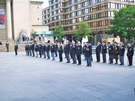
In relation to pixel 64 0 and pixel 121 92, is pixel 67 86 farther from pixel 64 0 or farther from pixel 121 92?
pixel 64 0

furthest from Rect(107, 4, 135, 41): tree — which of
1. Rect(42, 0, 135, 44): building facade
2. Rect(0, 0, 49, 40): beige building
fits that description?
Rect(0, 0, 49, 40): beige building

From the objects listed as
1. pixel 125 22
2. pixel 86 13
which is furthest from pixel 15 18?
pixel 86 13

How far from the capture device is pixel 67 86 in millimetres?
7547

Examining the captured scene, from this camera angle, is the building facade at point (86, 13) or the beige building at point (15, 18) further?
the building facade at point (86, 13)

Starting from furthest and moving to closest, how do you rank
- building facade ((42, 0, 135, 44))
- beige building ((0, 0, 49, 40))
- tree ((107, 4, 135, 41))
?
building facade ((42, 0, 135, 44))
tree ((107, 4, 135, 41))
beige building ((0, 0, 49, 40))

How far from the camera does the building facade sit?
65375 mm

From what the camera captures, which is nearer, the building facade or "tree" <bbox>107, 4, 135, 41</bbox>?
"tree" <bbox>107, 4, 135, 41</bbox>

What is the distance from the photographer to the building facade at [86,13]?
214 ft

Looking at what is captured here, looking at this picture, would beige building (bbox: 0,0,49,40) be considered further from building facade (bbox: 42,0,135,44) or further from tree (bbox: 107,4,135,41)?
tree (bbox: 107,4,135,41)

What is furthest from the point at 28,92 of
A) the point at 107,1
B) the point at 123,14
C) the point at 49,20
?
the point at 49,20

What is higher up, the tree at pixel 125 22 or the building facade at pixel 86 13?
the building facade at pixel 86 13

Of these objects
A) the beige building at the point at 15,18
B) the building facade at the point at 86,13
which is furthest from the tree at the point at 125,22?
the beige building at the point at 15,18

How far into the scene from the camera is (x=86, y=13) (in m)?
74.1

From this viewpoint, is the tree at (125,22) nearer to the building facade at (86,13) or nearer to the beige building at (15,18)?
the building facade at (86,13)
